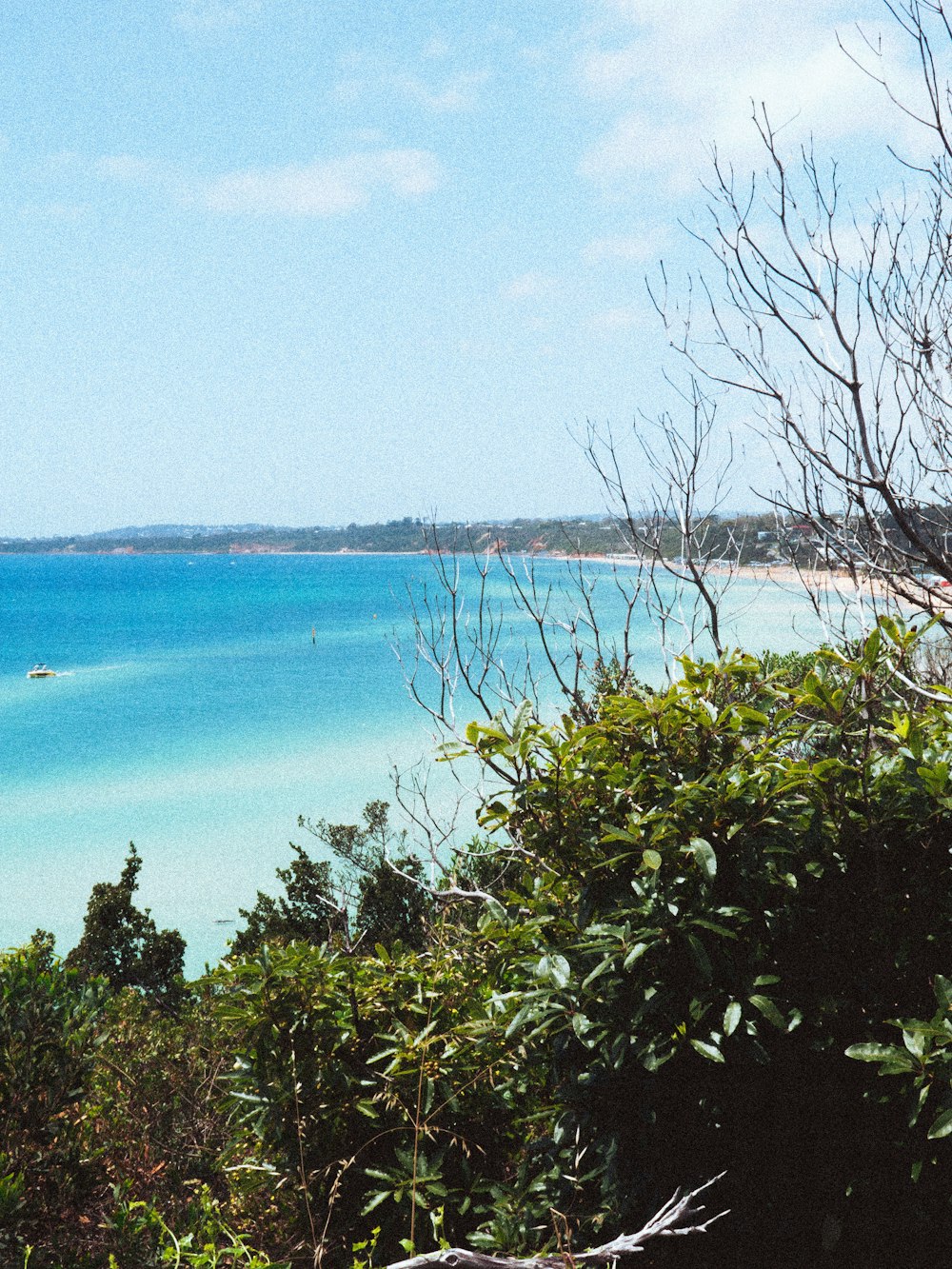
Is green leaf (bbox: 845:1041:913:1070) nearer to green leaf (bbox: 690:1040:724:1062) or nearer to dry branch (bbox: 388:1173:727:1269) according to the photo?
green leaf (bbox: 690:1040:724:1062)

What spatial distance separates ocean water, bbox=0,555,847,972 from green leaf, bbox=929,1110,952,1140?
3393 millimetres

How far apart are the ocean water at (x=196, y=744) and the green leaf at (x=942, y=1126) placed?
3393 millimetres

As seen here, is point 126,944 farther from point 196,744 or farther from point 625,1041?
point 196,744

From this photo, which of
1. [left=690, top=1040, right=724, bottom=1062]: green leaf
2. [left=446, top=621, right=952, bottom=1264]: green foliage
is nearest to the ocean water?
[left=446, top=621, right=952, bottom=1264]: green foliage

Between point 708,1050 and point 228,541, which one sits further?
point 228,541

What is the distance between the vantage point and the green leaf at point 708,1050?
1895mm

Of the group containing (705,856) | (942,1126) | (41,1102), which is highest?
(705,856)

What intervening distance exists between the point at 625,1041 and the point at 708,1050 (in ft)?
0.58

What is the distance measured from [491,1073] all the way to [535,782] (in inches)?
29.2


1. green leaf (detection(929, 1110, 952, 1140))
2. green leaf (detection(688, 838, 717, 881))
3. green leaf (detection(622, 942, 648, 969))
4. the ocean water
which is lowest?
the ocean water

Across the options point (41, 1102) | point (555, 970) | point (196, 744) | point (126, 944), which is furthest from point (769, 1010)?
point (196, 744)

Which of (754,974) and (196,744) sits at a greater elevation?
(754,974)

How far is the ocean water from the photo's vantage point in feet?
67.0

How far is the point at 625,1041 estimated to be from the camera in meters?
2.01
